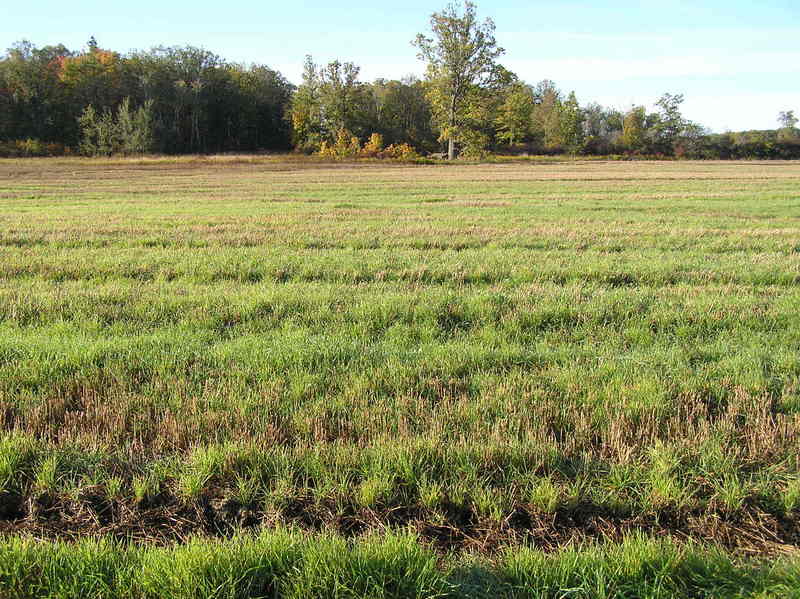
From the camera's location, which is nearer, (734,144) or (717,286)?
(717,286)

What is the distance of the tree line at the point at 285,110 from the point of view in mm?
73812

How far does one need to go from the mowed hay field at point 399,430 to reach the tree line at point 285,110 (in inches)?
2648

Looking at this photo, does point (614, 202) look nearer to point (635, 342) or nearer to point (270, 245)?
point (270, 245)

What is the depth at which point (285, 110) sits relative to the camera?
299 ft

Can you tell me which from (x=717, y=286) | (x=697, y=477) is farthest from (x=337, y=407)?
(x=717, y=286)

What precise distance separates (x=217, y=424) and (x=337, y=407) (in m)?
0.96

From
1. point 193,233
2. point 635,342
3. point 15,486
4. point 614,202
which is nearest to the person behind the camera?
point 15,486

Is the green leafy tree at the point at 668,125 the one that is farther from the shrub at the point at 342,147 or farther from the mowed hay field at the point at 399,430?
the mowed hay field at the point at 399,430

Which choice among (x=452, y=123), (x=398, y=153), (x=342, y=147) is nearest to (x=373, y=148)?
(x=398, y=153)

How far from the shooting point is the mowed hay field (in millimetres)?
2986

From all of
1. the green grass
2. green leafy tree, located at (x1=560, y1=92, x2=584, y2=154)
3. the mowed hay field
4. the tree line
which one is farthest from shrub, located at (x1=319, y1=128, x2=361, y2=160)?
the green grass

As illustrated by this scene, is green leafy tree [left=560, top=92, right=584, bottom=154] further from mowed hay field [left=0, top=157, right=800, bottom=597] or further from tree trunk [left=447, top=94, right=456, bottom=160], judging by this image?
mowed hay field [left=0, top=157, right=800, bottom=597]

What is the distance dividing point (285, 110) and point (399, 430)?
93.8m

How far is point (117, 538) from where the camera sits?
11.3 ft
